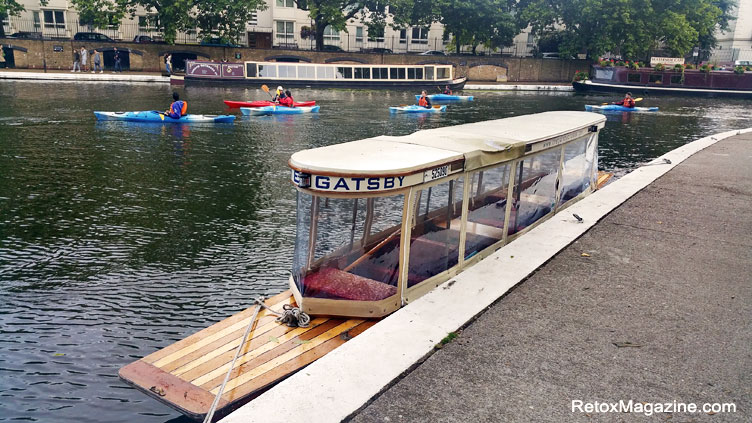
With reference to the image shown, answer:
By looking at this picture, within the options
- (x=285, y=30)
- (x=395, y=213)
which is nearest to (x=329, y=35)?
(x=285, y=30)

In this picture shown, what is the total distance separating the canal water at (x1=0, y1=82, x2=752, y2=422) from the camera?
743 cm

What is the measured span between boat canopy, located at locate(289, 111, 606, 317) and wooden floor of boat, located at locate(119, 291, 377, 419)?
0.38 m

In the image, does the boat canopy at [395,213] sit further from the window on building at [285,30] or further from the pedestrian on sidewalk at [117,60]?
the window on building at [285,30]

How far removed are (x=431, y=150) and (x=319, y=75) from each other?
4215 cm

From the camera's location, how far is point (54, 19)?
55.6 meters

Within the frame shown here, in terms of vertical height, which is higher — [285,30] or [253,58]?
[285,30]

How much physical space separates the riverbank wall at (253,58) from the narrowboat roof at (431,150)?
162 feet

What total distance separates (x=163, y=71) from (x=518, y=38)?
37.7 meters

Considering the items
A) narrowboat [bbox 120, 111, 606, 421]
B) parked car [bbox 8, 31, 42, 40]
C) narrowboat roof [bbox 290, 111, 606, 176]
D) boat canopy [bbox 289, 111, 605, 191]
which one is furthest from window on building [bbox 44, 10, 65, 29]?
narrowboat [bbox 120, 111, 606, 421]

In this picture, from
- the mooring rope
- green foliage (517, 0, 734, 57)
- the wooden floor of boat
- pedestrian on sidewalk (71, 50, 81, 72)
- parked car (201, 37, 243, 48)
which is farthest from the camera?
green foliage (517, 0, 734, 57)

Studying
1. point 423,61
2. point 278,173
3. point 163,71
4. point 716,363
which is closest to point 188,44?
point 163,71

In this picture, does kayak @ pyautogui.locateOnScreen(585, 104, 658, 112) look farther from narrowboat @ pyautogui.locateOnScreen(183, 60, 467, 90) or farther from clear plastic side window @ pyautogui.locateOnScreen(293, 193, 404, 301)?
clear plastic side window @ pyautogui.locateOnScreen(293, 193, 404, 301)

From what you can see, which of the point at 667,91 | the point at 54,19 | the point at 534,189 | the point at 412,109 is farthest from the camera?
the point at 54,19

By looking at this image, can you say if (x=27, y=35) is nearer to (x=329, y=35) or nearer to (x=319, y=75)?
(x=319, y=75)
